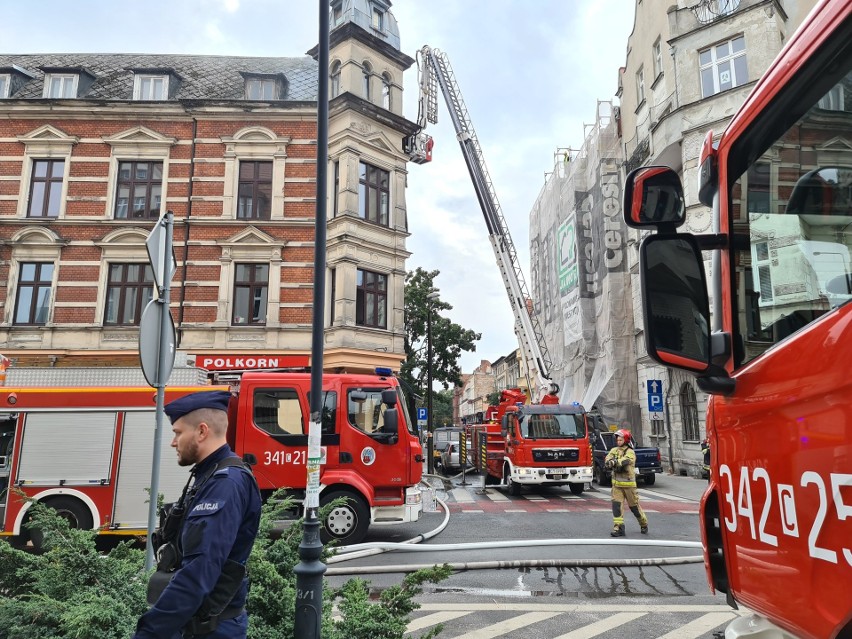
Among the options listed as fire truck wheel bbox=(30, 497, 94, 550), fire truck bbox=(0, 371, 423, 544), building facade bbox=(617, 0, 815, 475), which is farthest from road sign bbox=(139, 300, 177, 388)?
building facade bbox=(617, 0, 815, 475)

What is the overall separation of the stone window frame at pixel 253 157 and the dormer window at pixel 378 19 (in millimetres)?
5475

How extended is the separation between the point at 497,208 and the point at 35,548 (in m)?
19.8

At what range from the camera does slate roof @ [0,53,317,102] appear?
21094mm

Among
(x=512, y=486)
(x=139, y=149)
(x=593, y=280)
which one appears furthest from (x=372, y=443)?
(x=593, y=280)

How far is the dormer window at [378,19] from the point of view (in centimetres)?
2134

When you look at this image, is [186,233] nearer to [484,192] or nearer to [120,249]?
[120,249]

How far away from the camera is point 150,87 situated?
20.9 metres

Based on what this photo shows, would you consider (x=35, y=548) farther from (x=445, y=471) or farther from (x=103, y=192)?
(x=445, y=471)

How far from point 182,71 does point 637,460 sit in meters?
21.2

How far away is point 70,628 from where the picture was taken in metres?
2.81

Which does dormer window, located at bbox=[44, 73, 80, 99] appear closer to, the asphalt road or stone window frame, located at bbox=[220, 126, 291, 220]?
stone window frame, located at bbox=[220, 126, 291, 220]

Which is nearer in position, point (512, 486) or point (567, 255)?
point (512, 486)

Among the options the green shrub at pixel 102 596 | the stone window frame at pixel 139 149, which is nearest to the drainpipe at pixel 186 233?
the stone window frame at pixel 139 149

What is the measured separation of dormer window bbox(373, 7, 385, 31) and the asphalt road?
1698 centimetres
